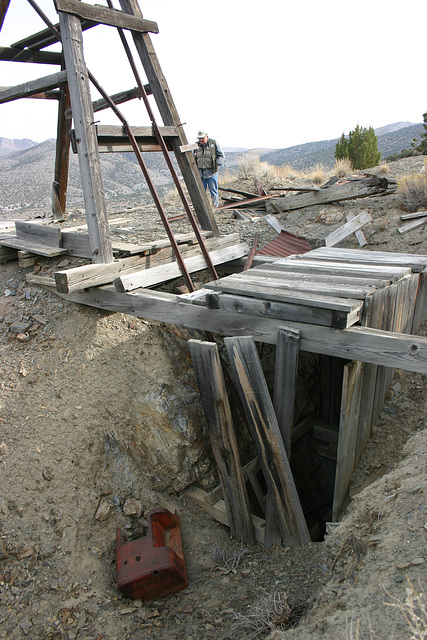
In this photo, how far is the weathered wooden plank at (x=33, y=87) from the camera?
4.40 meters

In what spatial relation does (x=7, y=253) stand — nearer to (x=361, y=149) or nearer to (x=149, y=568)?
(x=149, y=568)

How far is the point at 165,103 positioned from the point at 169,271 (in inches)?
74.7

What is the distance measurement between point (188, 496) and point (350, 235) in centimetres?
446

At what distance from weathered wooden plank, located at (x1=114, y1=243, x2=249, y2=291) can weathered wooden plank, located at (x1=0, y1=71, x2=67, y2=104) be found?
2075mm

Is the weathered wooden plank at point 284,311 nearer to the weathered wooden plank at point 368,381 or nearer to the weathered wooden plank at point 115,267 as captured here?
the weathered wooden plank at point 368,381

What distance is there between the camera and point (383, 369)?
4.16 metres

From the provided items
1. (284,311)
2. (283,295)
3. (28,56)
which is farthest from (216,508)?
(28,56)

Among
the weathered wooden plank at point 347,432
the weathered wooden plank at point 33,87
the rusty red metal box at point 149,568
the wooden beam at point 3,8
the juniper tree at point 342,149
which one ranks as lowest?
the rusty red metal box at point 149,568

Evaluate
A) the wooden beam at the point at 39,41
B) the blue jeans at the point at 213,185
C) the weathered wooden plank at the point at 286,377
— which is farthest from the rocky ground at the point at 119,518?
the blue jeans at the point at 213,185

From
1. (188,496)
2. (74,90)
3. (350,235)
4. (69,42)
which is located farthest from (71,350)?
(350,235)

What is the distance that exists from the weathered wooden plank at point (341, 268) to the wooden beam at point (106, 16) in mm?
2883

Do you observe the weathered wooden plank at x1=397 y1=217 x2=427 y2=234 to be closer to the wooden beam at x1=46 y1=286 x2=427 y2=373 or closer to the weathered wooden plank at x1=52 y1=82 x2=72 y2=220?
the wooden beam at x1=46 y1=286 x2=427 y2=373

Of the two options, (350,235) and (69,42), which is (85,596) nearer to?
(69,42)

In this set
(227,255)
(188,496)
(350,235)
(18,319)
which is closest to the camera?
(188,496)
